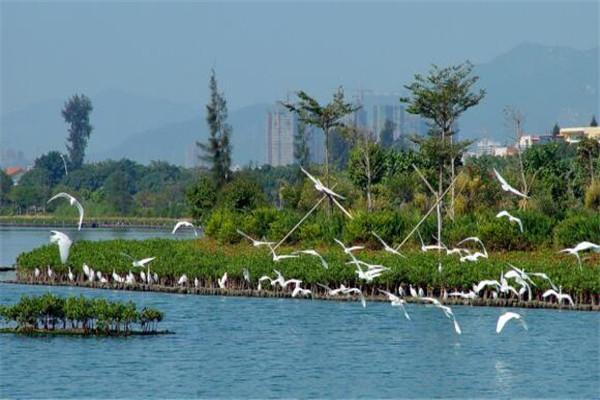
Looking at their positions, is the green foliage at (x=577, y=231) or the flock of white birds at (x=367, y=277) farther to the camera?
the green foliage at (x=577, y=231)

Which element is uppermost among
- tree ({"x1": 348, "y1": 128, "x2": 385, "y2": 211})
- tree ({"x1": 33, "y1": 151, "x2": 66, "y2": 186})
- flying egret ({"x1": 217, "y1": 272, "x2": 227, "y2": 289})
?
tree ({"x1": 33, "y1": 151, "x2": 66, "y2": 186})

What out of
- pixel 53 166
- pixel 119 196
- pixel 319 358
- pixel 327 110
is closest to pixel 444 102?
pixel 327 110

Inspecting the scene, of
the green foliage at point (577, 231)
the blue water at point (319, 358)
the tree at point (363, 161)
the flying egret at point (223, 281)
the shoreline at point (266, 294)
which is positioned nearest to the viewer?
the blue water at point (319, 358)

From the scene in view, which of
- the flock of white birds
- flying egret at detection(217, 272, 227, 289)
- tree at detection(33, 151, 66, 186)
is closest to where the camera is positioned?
the flock of white birds

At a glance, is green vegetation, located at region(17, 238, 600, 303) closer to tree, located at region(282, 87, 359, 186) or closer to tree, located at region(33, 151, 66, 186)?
tree, located at region(282, 87, 359, 186)

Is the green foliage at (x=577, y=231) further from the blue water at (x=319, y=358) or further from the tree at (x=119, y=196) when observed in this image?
the tree at (x=119, y=196)

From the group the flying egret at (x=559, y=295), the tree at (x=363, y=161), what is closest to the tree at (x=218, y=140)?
the tree at (x=363, y=161)

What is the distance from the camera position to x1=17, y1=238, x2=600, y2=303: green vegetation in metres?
46.2

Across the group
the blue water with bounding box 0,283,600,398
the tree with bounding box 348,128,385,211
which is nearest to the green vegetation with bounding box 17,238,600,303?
the blue water with bounding box 0,283,600,398

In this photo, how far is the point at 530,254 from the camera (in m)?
51.1

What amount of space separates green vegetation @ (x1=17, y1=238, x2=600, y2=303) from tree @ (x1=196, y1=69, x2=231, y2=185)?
2745 cm

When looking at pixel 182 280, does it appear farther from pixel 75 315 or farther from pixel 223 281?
pixel 75 315

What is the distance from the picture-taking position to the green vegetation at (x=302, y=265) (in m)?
46.2

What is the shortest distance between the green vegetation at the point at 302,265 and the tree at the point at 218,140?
90.1 feet
